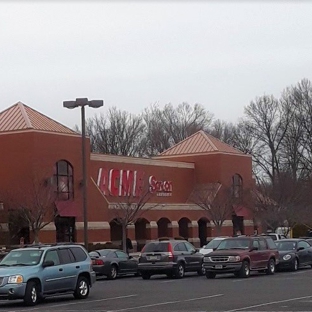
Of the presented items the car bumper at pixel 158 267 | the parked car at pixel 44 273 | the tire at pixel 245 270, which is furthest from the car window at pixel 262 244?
the parked car at pixel 44 273

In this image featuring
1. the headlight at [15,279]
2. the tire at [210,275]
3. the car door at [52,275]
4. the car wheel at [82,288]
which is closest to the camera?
the headlight at [15,279]

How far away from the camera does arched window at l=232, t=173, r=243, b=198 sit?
210ft

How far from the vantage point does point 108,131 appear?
317 ft

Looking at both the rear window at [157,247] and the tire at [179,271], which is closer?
the tire at [179,271]

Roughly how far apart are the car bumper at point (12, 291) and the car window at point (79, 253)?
2.56 metres

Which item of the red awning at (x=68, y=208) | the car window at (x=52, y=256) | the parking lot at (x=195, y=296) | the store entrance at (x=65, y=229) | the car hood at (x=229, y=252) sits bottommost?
the parking lot at (x=195, y=296)

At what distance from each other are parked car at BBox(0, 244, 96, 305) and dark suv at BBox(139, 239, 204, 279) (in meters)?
9.25

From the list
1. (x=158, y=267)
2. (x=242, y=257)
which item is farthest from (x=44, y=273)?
(x=158, y=267)

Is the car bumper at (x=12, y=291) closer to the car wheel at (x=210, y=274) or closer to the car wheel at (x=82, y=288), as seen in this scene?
the car wheel at (x=82, y=288)

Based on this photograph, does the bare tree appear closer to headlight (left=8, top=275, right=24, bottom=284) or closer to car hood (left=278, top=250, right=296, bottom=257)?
car hood (left=278, top=250, right=296, bottom=257)

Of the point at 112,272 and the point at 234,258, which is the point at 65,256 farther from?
the point at 112,272

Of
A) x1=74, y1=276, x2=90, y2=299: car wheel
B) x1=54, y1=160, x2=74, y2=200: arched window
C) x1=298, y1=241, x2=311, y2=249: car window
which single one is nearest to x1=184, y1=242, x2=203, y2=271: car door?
x1=298, y1=241, x2=311, y2=249: car window

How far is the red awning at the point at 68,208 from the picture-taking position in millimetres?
51312

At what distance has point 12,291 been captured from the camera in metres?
21.7
